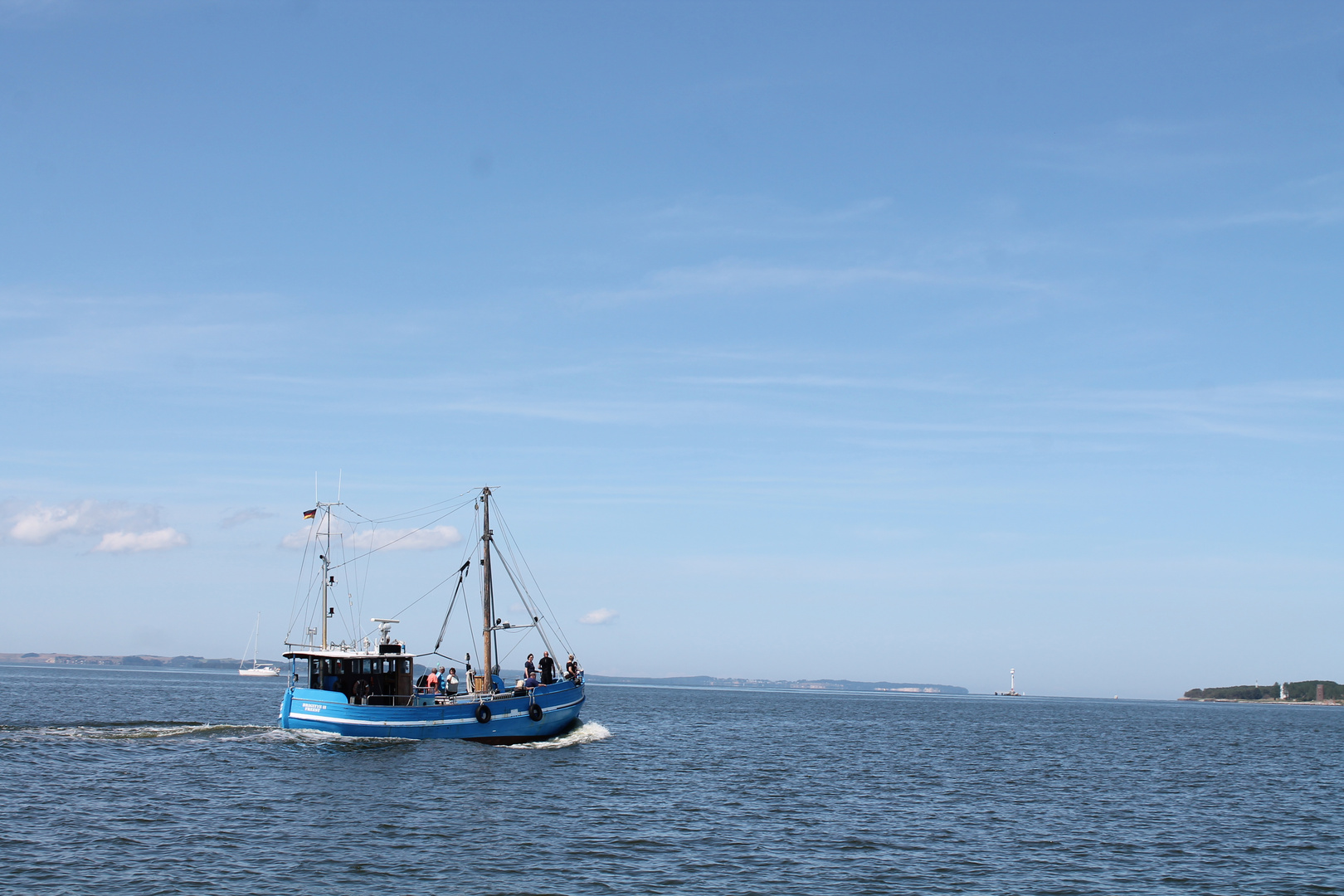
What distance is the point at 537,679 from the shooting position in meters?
61.6

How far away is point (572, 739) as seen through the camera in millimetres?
66312

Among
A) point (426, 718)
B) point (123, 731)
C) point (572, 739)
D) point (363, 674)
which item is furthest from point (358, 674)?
point (123, 731)

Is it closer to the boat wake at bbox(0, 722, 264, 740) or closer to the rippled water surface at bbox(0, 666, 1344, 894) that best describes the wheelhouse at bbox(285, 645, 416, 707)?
the rippled water surface at bbox(0, 666, 1344, 894)

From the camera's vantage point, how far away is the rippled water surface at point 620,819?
92.5ft

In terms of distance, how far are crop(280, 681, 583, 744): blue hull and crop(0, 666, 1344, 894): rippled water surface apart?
810 mm

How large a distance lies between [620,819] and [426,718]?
71.9ft

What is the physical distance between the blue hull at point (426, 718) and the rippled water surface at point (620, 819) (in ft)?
2.66

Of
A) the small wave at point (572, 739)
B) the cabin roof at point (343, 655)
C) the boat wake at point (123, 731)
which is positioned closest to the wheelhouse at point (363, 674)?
the cabin roof at point (343, 655)

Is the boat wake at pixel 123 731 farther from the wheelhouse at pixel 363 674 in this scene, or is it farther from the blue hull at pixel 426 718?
the wheelhouse at pixel 363 674

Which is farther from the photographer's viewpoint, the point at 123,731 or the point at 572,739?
the point at 572,739

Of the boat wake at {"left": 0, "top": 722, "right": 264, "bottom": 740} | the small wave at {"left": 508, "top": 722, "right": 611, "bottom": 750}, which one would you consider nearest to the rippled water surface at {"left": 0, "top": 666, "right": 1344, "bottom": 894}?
the boat wake at {"left": 0, "top": 722, "right": 264, "bottom": 740}

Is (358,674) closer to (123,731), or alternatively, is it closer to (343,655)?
(343,655)

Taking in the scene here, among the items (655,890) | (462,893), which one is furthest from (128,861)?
(655,890)

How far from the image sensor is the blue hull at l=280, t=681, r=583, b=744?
183 feet
